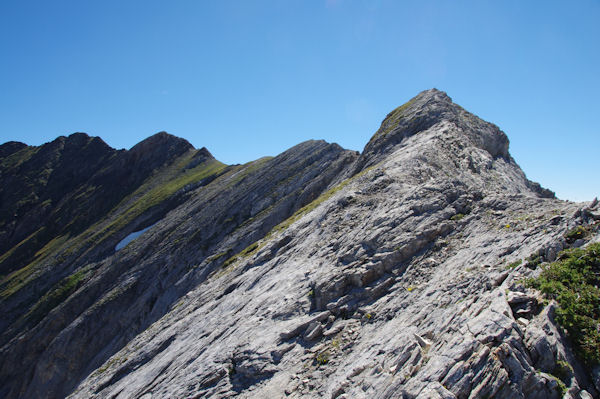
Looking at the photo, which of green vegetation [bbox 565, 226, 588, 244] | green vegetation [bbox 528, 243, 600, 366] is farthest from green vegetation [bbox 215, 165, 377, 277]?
green vegetation [bbox 528, 243, 600, 366]

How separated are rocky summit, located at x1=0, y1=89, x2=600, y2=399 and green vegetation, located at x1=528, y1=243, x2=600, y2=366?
0.06 m

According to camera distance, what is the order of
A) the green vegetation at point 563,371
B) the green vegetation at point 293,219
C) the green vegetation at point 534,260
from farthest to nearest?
the green vegetation at point 293,219, the green vegetation at point 534,260, the green vegetation at point 563,371

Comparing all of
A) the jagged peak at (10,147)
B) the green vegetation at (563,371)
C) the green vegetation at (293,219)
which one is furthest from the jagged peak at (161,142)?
the green vegetation at (563,371)

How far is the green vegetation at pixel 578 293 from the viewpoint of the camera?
31.7ft

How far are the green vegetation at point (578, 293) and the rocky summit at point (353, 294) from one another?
61mm

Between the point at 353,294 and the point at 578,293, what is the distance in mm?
10286

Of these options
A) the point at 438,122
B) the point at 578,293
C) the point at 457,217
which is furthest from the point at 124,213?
the point at 578,293

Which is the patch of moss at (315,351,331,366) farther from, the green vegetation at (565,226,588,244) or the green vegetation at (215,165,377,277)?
the green vegetation at (215,165,377,277)

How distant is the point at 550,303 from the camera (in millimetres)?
10547

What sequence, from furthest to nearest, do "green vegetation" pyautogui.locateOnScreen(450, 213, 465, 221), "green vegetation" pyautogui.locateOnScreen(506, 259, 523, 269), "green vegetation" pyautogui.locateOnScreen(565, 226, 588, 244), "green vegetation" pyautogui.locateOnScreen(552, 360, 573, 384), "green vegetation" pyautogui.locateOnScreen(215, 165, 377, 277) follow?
1. "green vegetation" pyautogui.locateOnScreen(215, 165, 377, 277)
2. "green vegetation" pyautogui.locateOnScreen(450, 213, 465, 221)
3. "green vegetation" pyautogui.locateOnScreen(506, 259, 523, 269)
4. "green vegetation" pyautogui.locateOnScreen(565, 226, 588, 244)
5. "green vegetation" pyautogui.locateOnScreen(552, 360, 573, 384)

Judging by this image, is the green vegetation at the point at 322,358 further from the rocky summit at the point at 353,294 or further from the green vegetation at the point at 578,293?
the green vegetation at the point at 578,293

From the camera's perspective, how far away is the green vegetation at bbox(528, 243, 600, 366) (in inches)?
380

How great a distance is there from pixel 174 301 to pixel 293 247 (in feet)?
89.8

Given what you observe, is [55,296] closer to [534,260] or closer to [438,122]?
[438,122]
